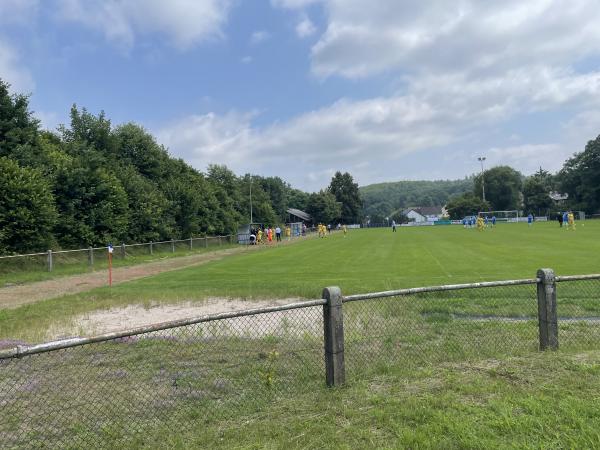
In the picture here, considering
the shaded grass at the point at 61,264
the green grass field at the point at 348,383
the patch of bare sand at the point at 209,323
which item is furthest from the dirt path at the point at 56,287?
the green grass field at the point at 348,383

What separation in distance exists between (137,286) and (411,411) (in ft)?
47.0

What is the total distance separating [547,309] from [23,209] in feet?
78.2

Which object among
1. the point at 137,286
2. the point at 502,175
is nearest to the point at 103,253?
the point at 137,286

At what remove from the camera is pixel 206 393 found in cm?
538

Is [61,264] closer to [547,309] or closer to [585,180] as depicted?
[547,309]

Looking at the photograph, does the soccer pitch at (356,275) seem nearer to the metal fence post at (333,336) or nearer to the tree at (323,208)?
the metal fence post at (333,336)

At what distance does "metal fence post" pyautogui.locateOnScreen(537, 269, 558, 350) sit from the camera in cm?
619

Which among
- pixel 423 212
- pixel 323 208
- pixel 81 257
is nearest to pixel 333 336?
pixel 81 257

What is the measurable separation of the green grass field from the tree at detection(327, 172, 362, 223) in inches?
4874

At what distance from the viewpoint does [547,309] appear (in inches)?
244

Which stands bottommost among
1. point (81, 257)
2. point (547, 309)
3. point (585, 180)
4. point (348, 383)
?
point (348, 383)

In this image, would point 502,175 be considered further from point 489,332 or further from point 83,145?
point 489,332

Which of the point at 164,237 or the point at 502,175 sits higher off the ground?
the point at 502,175

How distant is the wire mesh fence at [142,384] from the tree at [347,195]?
126 metres
